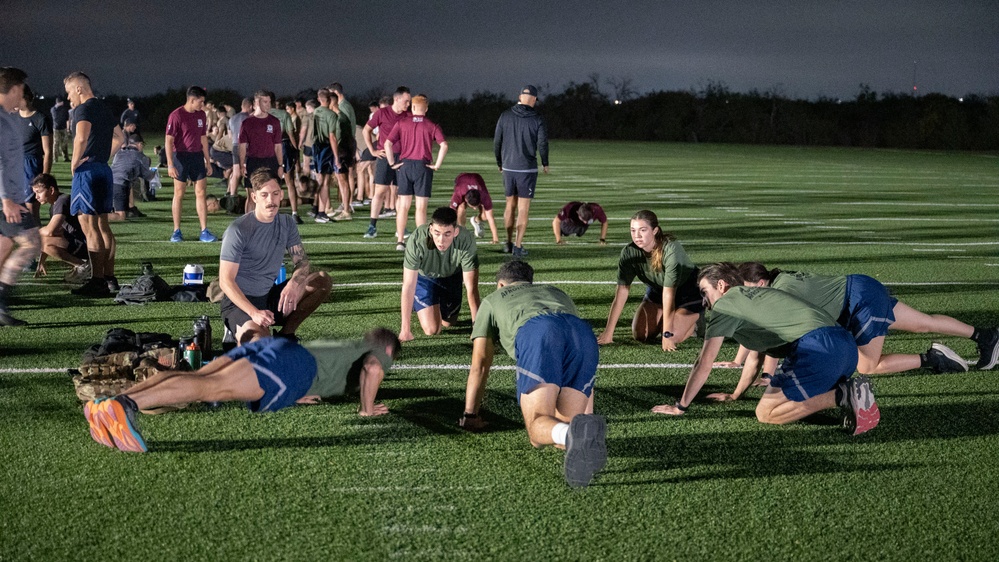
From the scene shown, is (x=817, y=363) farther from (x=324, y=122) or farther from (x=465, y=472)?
(x=324, y=122)

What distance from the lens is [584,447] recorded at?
4.41 m

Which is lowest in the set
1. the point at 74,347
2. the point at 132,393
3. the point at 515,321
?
the point at 74,347

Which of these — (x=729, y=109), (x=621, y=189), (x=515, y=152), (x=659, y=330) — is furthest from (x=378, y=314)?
(x=729, y=109)

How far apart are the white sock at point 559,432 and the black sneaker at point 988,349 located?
4.01 m

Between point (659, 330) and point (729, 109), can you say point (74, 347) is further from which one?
point (729, 109)

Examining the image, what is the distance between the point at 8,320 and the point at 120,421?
424 cm

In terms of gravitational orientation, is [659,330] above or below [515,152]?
below

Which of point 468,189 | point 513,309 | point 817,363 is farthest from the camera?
point 468,189

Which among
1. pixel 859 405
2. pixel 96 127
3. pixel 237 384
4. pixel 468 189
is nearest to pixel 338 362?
pixel 237 384

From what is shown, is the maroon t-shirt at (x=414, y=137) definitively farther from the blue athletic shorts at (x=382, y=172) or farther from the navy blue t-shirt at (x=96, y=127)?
the navy blue t-shirt at (x=96, y=127)

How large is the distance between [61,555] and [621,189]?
2137cm

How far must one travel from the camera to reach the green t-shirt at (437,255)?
7.95 m

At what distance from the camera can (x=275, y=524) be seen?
4332mm

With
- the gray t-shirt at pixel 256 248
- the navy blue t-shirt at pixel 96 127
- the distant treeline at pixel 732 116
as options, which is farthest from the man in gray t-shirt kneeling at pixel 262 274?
the distant treeline at pixel 732 116
